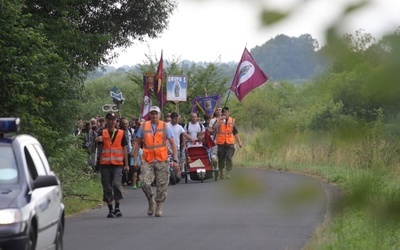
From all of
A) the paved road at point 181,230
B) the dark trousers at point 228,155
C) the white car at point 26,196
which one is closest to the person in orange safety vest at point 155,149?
the paved road at point 181,230

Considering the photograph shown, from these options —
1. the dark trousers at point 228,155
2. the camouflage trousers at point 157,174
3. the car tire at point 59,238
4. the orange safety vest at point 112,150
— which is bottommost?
the car tire at point 59,238

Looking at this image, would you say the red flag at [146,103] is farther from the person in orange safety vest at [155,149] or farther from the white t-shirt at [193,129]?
the person in orange safety vest at [155,149]

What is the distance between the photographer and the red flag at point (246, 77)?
256 cm

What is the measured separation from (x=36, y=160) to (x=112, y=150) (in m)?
6.29

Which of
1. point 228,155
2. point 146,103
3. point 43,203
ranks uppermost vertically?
point 146,103

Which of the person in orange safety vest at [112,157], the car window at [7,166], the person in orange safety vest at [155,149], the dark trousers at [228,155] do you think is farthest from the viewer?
the person in orange safety vest at [112,157]

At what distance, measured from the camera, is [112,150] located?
16953mm

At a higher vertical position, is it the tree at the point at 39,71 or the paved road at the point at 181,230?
the tree at the point at 39,71

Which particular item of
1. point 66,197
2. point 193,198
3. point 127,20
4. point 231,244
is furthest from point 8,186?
point 193,198

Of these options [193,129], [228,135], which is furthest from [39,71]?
[228,135]

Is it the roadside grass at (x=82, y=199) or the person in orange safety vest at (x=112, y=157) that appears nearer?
the person in orange safety vest at (x=112, y=157)

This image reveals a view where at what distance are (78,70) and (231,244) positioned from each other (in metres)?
5.97

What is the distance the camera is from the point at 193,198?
2191 centimetres

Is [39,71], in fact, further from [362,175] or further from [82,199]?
[362,175]
